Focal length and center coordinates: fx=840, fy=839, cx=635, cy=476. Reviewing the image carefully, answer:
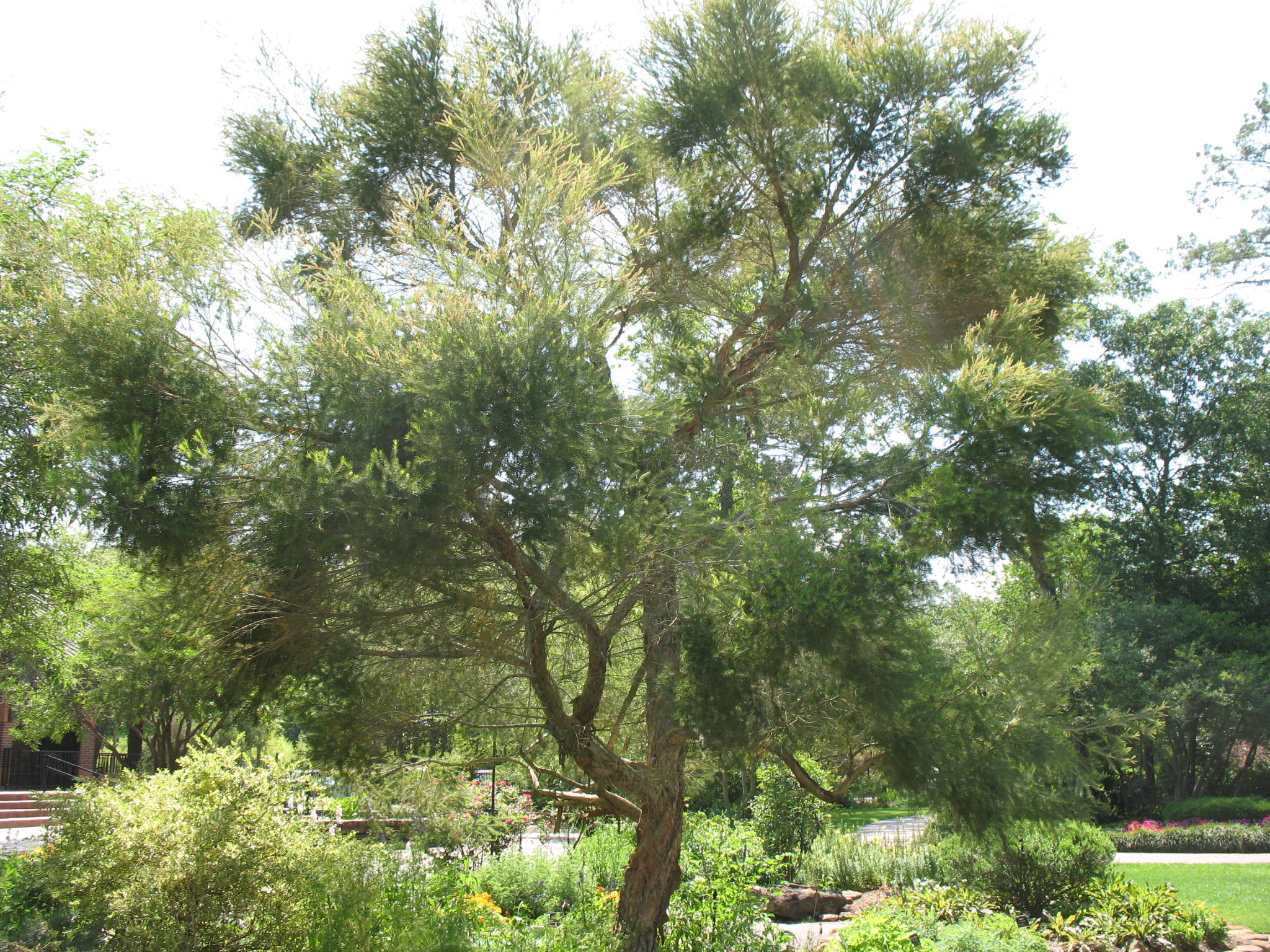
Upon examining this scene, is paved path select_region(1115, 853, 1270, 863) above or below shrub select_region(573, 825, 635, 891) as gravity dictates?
below

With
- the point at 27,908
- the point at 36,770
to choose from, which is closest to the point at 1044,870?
the point at 27,908

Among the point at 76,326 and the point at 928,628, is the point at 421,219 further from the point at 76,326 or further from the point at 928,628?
the point at 928,628

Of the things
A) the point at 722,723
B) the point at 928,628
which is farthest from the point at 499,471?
the point at 928,628

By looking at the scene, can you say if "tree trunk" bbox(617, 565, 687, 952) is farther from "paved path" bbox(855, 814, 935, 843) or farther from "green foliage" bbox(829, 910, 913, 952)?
"paved path" bbox(855, 814, 935, 843)

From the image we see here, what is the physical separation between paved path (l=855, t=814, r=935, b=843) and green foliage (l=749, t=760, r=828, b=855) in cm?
119

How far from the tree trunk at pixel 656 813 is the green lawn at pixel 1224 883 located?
776 cm

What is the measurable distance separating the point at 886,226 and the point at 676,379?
7.47 feet

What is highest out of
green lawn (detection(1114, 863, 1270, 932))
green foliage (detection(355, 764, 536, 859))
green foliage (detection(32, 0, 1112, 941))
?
green foliage (detection(32, 0, 1112, 941))

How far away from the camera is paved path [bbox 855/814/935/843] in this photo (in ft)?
47.8

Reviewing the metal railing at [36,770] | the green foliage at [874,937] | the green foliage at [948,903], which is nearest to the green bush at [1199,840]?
the green foliage at [948,903]

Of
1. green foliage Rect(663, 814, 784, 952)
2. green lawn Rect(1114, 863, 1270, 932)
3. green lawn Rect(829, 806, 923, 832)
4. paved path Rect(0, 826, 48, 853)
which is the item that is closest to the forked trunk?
green foliage Rect(663, 814, 784, 952)

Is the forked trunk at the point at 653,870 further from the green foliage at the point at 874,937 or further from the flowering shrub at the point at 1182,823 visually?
the flowering shrub at the point at 1182,823

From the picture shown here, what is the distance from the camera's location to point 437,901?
6.23m

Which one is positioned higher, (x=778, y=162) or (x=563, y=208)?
(x=778, y=162)
